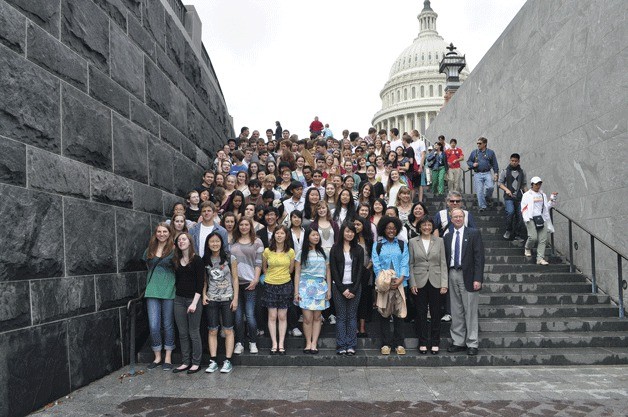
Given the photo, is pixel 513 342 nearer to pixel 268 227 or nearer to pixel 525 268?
pixel 525 268

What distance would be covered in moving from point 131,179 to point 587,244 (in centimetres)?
815

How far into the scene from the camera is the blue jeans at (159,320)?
261 inches

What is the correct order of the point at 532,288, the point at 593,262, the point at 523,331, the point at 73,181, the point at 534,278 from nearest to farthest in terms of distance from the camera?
the point at 73,181 < the point at 523,331 < the point at 593,262 < the point at 532,288 < the point at 534,278

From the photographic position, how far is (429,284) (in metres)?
7.18

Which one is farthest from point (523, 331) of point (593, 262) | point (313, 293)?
point (313, 293)

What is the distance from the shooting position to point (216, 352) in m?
6.81

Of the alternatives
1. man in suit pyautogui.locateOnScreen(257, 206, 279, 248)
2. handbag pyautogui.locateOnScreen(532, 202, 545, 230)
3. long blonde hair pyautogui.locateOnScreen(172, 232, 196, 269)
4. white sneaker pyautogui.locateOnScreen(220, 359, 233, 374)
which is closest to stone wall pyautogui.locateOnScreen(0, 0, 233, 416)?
long blonde hair pyautogui.locateOnScreen(172, 232, 196, 269)

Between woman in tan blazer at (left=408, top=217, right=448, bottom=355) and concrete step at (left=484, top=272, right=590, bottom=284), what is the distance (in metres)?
2.49

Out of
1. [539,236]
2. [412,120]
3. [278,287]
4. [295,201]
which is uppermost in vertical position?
[412,120]

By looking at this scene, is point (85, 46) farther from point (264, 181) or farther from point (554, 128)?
point (554, 128)

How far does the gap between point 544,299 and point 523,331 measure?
118 cm

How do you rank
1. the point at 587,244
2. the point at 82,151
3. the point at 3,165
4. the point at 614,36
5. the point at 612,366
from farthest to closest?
the point at 587,244 < the point at 614,36 < the point at 612,366 < the point at 82,151 < the point at 3,165

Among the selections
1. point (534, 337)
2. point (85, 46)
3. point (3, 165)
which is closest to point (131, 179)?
point (85, 46)

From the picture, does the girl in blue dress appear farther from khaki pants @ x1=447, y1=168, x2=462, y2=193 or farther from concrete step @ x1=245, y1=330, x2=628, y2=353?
khaki pants @ x1=447, y1=168, x2=462, y2=193
